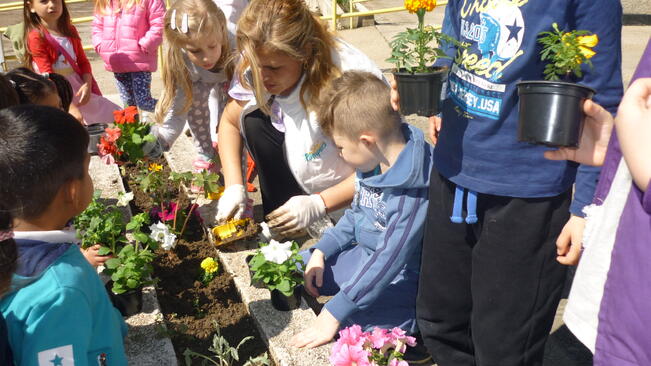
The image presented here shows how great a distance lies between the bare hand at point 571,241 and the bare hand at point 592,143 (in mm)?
169

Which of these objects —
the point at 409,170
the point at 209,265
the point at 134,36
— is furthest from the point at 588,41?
the point at 134,36

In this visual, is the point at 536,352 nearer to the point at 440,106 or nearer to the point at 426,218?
the point at 426,218

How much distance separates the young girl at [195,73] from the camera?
10.5 ft

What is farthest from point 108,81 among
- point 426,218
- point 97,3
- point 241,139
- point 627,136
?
point 627,136

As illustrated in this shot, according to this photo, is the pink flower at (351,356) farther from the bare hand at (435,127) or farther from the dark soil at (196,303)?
the bare hand at (435,127)

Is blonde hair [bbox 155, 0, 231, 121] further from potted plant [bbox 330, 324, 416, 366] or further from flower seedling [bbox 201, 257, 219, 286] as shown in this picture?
potted plant [bbox 330, 324, 416, 366]

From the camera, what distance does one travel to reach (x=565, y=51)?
1575 millimetres

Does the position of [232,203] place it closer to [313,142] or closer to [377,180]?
[313,142]

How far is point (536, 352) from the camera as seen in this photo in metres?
2.01

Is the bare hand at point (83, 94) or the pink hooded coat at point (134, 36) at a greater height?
the pink hooded coat at point (134, 36)

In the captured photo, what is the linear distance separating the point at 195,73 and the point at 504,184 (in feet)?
7.15

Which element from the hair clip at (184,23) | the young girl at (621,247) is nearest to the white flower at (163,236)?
the hair clip at (184,23)

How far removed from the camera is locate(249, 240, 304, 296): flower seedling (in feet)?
7.73

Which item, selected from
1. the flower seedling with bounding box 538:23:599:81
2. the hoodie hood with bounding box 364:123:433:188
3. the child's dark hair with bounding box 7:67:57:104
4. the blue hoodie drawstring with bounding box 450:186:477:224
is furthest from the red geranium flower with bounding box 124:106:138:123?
the flower seedling with bounding box 538:23:599:81
